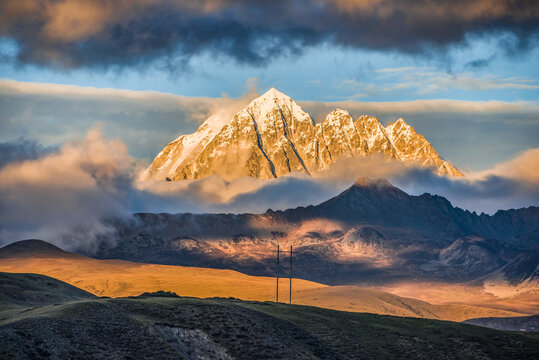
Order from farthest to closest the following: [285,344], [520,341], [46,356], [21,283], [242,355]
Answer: [21,283] < [520,341] < [285,344] < [242,355] < [46,356]

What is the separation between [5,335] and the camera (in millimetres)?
81312

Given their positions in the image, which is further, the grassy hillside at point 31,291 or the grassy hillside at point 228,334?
the grassy hillside at point 31,291

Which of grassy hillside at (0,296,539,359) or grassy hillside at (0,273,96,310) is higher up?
grassy hillside at (0,273,96,310)

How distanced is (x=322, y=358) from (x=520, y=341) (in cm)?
4372

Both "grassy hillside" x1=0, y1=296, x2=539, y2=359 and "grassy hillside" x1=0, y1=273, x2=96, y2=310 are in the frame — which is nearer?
"grassy hillside" x1=0, y1=296, x2=539, y2=359

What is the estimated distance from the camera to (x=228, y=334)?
101 meters

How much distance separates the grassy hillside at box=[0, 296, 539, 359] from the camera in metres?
86.8

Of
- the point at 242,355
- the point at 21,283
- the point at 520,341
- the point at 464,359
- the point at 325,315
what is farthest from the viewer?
the point at 21,283

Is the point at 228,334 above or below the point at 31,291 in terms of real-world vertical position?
below

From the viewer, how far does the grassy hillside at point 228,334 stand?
86812 mm

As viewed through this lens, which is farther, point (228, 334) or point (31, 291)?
point (31, 291)

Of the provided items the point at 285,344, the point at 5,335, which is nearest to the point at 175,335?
the point at 285,344

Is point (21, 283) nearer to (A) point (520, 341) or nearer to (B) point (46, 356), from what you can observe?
(B) point (46, 356)

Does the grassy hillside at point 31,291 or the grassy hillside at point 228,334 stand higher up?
the grassy hillside at point 31,291
